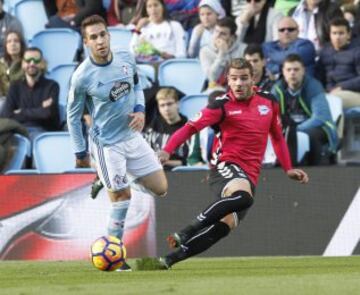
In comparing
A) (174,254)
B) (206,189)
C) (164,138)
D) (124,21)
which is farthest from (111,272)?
(124,21)

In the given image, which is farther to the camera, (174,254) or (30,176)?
(30,176)

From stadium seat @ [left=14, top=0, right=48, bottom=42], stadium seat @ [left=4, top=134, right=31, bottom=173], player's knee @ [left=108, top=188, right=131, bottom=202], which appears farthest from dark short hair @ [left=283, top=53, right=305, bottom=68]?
stadium seat @ [left=14, top=0, right=48, bottom=42]

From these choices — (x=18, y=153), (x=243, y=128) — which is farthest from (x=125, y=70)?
A: (x=18, y=153)

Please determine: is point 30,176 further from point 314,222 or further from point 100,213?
point 314,222

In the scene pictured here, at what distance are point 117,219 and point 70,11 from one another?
25.6 feet

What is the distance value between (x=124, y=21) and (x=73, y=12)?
867 mm

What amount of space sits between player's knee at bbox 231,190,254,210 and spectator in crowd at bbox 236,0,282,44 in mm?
6439

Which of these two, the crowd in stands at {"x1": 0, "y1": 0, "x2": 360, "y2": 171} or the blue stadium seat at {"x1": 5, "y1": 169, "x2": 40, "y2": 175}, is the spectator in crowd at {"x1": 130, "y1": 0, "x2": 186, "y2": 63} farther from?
the blue stadium seat at {"x1": 5, "y1": 169, "x2": 40, "y2": 175}

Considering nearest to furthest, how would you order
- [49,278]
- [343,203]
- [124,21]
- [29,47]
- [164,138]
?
[49,278] → [343,203] → [164,138] → [29,47] → [124,21]

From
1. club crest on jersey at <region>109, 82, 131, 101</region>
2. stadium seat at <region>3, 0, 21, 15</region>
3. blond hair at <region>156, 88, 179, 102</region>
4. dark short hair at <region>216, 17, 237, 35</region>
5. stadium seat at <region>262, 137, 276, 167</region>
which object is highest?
club crest on jersey at <region>109, 82, 131, 101</region>

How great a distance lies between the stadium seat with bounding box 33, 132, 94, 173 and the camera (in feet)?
53.9

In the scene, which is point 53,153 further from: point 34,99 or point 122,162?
point 122,162

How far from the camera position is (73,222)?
49.5ft

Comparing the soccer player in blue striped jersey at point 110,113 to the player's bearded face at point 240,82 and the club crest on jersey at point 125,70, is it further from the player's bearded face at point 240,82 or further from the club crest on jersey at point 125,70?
the player's bearded face at point 240,82
